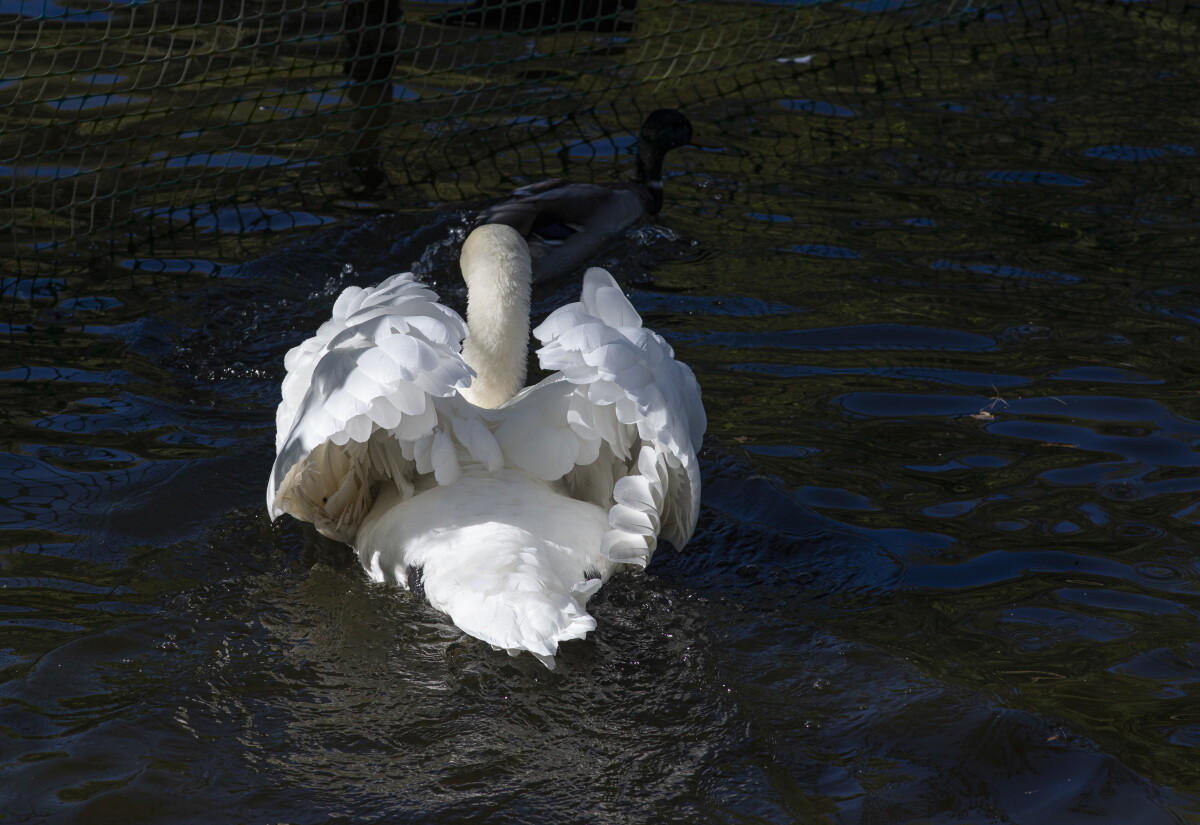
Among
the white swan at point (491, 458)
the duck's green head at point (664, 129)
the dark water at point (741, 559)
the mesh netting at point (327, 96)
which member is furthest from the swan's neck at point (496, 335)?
the duck's green head at point (664, 129)

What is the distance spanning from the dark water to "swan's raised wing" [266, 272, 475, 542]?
11.9 inches

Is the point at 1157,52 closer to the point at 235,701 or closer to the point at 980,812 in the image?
the point at 980,812

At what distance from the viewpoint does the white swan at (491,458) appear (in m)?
3.71

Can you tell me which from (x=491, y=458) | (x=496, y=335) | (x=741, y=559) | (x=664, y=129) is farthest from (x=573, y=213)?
(x=491, y=458)

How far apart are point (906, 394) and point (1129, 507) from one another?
117 cm

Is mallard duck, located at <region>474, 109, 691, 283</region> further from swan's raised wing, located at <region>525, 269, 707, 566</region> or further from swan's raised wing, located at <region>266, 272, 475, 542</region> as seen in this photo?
swan's raised wing, located at <region>525, 269, 707, 566</region>

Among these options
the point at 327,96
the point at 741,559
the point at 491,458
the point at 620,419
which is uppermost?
the point at 620,419

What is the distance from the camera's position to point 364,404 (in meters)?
3.69

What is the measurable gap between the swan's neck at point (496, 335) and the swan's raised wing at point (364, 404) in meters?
0.56

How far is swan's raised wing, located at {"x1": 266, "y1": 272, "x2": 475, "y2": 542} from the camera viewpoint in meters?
3.73

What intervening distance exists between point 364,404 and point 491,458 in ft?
1.79

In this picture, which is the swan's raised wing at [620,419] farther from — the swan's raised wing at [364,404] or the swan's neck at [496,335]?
the swan's neck at [496,335]

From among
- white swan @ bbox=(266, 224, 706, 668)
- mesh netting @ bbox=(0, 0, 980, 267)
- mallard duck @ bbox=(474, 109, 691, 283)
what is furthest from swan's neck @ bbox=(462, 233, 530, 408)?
mesh netting @ bbox=(0, 0, 980, 267)

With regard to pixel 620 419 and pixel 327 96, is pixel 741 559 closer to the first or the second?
pixel 620 419
